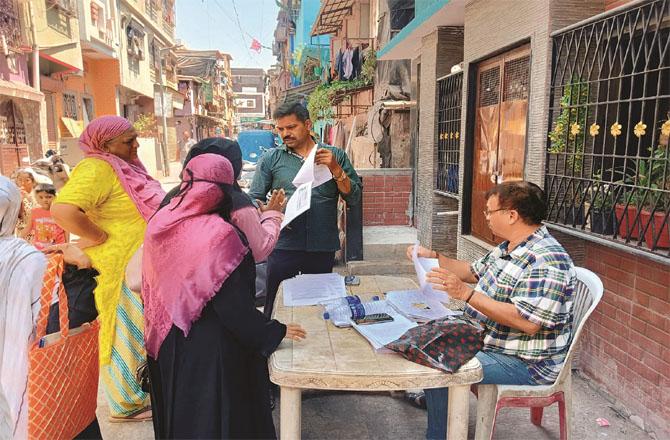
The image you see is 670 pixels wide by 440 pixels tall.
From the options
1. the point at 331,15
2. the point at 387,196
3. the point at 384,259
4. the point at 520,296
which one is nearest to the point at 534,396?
the point at 520,296

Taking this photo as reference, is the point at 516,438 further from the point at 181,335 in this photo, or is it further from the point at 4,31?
the point at 4,31

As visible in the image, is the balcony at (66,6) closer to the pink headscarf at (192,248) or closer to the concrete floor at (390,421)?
the concrete floor at (390,421)

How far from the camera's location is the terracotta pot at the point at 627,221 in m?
2.61

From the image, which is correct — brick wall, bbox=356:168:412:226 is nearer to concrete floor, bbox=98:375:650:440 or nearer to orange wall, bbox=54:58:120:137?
concrete floor, bbox=98:375:650:440

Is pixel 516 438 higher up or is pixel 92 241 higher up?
pixel 92 241

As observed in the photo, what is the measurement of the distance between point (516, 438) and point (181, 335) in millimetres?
1867

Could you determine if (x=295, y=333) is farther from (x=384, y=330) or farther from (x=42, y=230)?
(x=42, y=230)

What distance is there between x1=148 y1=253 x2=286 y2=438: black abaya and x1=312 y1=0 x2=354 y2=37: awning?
13221 mm

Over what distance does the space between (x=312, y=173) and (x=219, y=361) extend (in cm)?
115

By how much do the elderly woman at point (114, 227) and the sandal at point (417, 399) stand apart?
1553 mm

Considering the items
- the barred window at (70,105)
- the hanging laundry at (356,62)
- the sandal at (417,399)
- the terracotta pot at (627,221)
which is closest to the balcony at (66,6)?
the barred window at (70,105)

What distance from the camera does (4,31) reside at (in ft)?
28.1

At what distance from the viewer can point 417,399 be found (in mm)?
2859

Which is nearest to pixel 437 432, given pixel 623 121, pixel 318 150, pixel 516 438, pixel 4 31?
pixel 516 438
